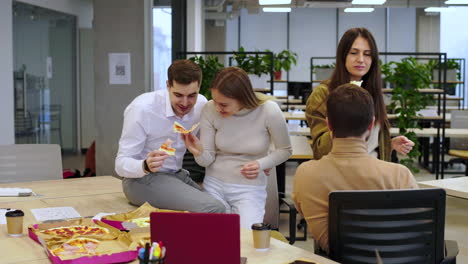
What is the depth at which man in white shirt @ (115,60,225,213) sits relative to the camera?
2.90 metres

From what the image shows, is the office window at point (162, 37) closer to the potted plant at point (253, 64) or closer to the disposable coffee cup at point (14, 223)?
the potted plant at point (253, 64)

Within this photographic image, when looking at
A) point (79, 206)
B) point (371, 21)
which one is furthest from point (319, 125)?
point (371, 21)

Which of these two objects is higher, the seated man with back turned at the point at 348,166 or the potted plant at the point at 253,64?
the potted plant at the point at 253,64

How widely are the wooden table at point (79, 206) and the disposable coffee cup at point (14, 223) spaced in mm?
28

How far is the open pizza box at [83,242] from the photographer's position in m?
1.93

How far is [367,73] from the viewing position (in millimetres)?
3178

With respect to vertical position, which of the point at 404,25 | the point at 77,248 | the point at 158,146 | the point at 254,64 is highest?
the point at 404,25

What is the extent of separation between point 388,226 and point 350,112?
1.44 feet

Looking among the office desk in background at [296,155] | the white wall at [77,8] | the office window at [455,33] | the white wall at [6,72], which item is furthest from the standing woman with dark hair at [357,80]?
the office window at [455,33]

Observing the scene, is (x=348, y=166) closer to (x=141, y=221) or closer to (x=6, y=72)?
(x=141, y=221)

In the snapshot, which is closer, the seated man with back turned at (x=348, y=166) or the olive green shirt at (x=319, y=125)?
the seated man with back turned at (x=348, y=166)

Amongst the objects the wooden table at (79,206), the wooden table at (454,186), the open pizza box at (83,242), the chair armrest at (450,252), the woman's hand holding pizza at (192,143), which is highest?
the woman's hand holding pizza at (192,143)

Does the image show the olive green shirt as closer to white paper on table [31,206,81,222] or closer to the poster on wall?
white paper on table [31,206,81,222]

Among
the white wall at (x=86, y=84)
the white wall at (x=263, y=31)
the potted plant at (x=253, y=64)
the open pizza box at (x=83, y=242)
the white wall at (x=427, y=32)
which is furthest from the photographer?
the white wall at (x=263, y=31)
